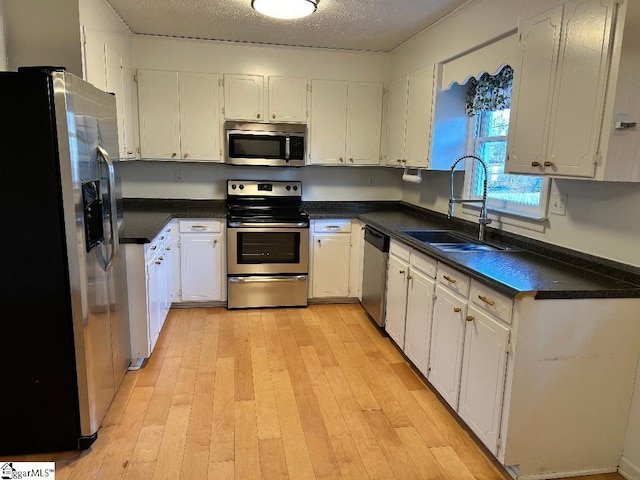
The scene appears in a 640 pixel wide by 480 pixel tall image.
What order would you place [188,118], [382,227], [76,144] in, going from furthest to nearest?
[188,118] → [382,227] → [76,144]

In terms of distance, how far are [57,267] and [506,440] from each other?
216 centimetres

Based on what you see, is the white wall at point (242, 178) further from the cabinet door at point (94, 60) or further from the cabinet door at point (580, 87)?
the cabinet door at point (580, 87)

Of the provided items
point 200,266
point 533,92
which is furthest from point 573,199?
point 200,266

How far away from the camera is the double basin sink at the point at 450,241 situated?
9.93ft

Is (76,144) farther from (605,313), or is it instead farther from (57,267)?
(605,313)

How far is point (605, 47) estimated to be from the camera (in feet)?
6.17

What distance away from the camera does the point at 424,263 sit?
9.68 ft

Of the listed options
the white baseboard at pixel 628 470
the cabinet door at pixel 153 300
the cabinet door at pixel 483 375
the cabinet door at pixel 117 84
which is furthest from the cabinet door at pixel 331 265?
the white baseboard at pixel 628 470

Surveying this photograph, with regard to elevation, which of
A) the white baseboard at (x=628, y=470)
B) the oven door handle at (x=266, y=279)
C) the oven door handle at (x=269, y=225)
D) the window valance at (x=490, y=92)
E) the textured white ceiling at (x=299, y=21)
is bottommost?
the white baseboard at (x=628, y=470)

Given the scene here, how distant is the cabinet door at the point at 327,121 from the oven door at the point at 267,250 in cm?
80

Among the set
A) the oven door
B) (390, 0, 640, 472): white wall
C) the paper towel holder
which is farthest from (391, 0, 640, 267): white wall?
the oven door

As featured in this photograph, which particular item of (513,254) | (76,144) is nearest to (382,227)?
(513,254)

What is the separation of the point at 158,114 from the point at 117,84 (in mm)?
696

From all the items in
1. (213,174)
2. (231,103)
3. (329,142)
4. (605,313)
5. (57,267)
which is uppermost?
(231,103)
